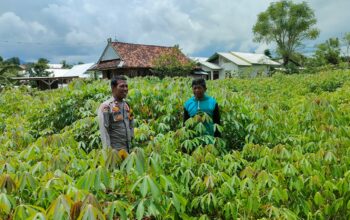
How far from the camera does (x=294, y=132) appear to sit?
14.2 feet

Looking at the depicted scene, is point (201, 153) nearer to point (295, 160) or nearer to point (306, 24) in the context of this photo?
point (295, 160)

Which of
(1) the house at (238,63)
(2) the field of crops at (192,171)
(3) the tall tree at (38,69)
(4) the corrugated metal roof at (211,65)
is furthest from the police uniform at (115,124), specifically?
(3) the tall tree at (38,69)

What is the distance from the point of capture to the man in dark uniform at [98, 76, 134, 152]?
3.74 meters

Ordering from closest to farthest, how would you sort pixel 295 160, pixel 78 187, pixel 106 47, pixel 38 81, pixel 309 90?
pixel 78 187, pixel 295 160, pixel 309 90, pixel 106 47, pixel 38 81

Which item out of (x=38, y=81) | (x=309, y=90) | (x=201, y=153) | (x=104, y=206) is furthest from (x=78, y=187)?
(x=38, y=81)

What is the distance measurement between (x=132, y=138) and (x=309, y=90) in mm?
10078

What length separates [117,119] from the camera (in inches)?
151

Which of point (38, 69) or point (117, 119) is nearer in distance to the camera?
point (117, 119)

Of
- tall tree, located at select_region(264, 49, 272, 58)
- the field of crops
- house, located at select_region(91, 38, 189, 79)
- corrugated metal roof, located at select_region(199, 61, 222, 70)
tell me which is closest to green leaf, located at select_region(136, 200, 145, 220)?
the field of crops

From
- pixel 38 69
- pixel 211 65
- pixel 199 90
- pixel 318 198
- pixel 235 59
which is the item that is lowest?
pixel 318 198

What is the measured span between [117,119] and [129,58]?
1097 inches

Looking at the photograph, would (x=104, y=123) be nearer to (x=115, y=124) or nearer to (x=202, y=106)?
(x=115, y=124)

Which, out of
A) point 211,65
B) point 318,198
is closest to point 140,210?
point 318,198

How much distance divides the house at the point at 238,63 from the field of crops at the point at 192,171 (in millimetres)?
37236
